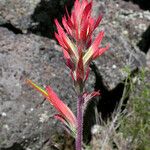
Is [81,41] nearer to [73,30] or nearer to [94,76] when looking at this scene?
[73,30]

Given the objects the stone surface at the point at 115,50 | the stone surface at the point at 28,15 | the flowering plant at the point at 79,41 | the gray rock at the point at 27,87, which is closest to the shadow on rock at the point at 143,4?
the stone surface at the point at 115,50

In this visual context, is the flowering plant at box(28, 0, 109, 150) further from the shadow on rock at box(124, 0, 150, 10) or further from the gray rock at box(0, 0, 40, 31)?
the shadow on rock at box(124, 0, 150, 10)

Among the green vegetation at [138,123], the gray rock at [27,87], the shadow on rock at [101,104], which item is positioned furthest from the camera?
the shadow on rock at [101,104]

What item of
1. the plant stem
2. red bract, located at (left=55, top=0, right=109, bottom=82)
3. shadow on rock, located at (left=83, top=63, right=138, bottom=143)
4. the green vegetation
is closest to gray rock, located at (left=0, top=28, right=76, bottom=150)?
shadow on rock, located at (left=83, top=63, right=138, bottom=143)

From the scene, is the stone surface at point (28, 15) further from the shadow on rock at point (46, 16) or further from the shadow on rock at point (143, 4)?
the shadow on rock at point (143, 4)

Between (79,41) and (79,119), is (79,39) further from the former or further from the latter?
(79,119)

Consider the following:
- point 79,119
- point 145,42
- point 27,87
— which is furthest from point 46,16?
point 79,119
